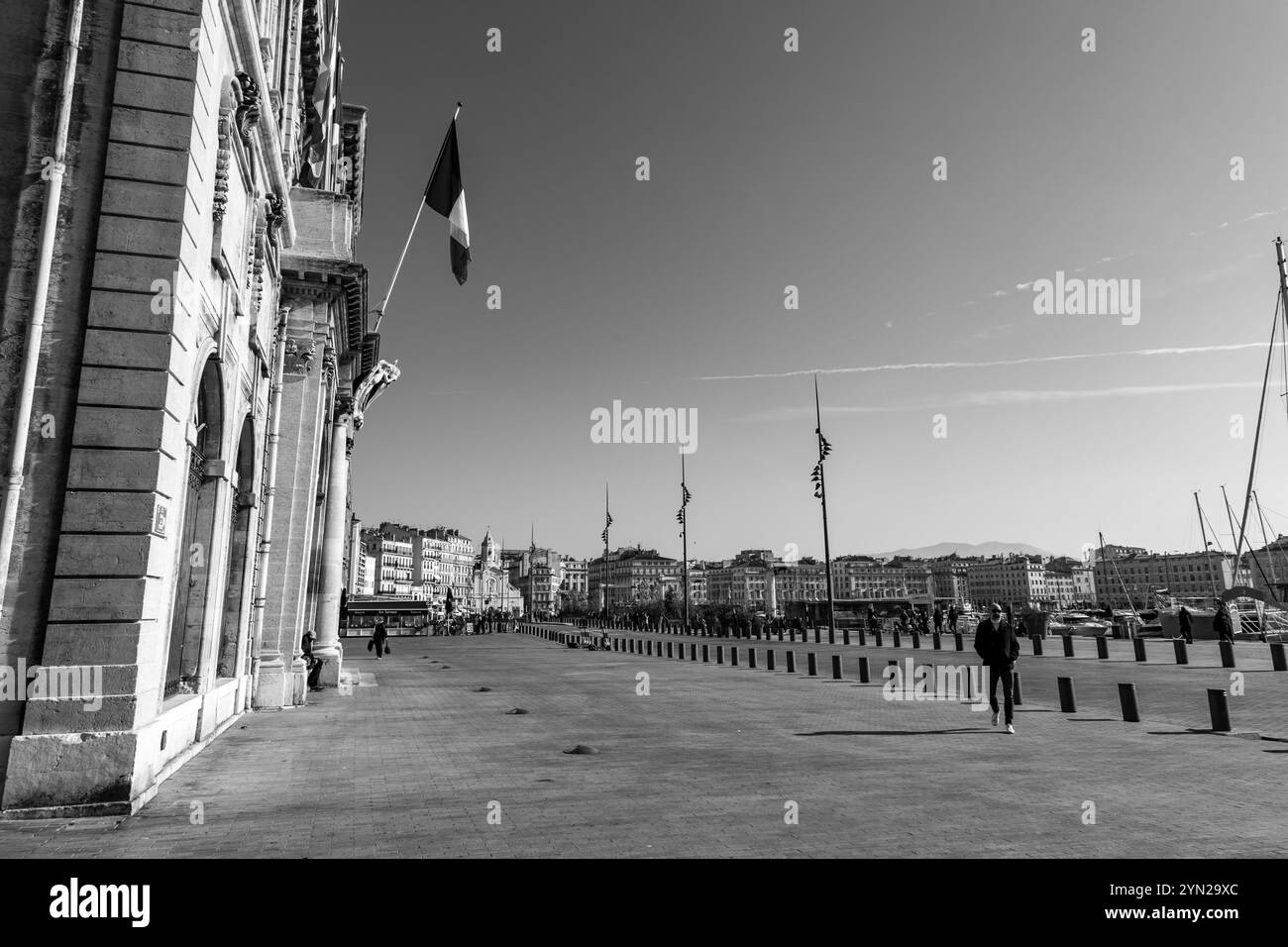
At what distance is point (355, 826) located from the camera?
24.1 ft

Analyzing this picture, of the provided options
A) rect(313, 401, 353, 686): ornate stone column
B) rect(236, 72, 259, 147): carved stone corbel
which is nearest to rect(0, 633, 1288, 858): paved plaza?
rect(313, 401, 353, 686): ornate stone column

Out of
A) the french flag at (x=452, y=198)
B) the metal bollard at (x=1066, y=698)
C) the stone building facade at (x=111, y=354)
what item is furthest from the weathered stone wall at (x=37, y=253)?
the metal bollard at (x=1066, y=698)

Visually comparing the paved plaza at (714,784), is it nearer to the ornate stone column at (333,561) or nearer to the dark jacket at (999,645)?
the dark jacket at (999,645)

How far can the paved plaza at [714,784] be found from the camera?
269 inches

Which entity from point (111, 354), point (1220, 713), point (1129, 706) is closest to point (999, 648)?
point (1129, 706)

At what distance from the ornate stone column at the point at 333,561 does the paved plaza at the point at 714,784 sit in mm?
4362

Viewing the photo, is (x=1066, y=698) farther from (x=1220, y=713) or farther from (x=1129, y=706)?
(x=1220, y=713)

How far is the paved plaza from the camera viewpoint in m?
6.83

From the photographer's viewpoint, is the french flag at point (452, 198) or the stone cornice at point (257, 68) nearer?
the stone cornice at point (257, 68)

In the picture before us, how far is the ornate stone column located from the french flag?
21.1 feet

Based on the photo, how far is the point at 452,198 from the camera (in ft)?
75.1

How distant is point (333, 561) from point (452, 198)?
11.1 meters
